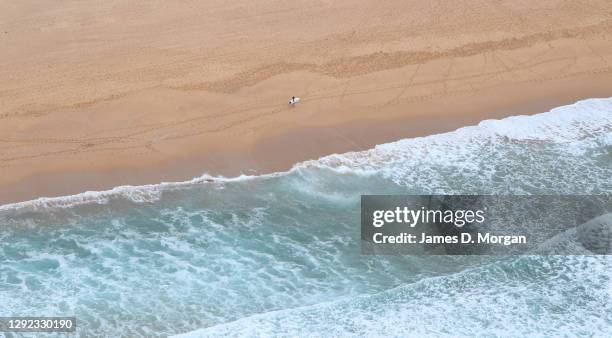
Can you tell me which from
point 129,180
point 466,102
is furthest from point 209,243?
point 466,102

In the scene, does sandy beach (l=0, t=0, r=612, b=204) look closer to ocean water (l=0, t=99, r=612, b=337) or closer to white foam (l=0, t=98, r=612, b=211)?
white foam (l=0, t=98, r=612, b=211)

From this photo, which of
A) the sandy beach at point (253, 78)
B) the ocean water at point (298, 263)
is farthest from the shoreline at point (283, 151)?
the ocean water at point (298, 263)

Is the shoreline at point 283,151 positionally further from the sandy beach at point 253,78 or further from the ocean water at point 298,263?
the ocean water at point 298,263

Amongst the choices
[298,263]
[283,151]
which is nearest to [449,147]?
[283,151]

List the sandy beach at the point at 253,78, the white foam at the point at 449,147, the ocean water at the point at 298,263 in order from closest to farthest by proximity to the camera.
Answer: the ocean water at the point at 298,263, the white foam at the point at 449,147, the sandy beach at the point at 253,78

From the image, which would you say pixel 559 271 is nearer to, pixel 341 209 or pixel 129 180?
pixel 341 209
